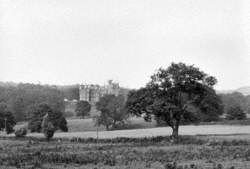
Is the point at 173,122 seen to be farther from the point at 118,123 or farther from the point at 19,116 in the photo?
the point at 19,116

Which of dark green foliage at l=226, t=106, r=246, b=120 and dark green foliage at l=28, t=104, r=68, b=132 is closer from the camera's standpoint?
dark green foliage at l=28, t=104, r=68, b=132

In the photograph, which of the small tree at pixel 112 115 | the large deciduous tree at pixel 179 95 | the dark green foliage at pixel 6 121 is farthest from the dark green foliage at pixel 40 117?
the large deciduous tree at pixel 179 95

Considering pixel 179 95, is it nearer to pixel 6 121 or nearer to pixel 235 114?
pixel 6 121

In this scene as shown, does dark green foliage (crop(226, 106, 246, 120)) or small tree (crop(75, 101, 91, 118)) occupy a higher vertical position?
small tree (crop(75, 101, 91, 118))

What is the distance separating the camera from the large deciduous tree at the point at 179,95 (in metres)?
66.0

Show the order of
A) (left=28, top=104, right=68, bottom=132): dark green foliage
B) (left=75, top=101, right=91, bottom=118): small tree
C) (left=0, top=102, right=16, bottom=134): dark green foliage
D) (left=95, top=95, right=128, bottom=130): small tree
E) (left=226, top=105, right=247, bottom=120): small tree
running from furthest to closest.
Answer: (left=75, top=101, right=91, bottom=118): small tree → (left=226, top=105, right=247, bottom=120): small tree → (left=95, top=95, right=128, bottom=130): small tree → (left=0, top=102, right=16, bottom=134): dark green foliage → (left=28, top=104, right=68, bottom=132): dark green foliage

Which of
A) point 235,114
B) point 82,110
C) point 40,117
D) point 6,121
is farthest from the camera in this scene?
point 82,110

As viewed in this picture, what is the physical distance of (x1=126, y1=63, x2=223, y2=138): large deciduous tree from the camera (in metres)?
66.0

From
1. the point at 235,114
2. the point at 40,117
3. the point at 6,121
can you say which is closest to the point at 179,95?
the point at 40,117

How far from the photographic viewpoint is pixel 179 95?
67.1 metres

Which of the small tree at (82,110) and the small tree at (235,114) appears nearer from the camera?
the small tree at (235,114)

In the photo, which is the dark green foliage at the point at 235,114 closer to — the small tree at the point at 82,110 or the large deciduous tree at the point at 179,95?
the small tree at the point at 82,110

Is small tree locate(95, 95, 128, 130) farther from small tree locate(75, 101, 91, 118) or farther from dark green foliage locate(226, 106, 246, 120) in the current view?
small tree locate(75, 101, 91, 118)

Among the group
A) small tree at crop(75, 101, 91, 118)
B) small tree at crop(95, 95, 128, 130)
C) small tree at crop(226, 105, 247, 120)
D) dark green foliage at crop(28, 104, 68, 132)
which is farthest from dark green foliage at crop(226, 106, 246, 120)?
small tree at crop(75, 101, 91, 118)
